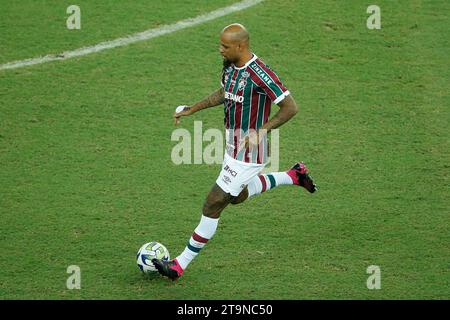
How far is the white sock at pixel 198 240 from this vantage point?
7.81 m

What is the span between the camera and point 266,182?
875 cm

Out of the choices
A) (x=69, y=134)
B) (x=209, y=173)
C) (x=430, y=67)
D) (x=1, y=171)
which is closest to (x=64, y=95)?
(x=69, y=134)

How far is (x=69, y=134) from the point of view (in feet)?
34.0

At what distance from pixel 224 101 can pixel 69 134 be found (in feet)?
9.61

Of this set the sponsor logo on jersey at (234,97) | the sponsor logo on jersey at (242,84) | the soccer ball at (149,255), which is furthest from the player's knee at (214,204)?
the sponsor logo on jersey at (242,84)

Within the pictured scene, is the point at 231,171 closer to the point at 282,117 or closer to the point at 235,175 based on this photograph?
the point at 235,175

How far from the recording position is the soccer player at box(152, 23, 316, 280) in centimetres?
761

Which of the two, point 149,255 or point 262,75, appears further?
point 149,255

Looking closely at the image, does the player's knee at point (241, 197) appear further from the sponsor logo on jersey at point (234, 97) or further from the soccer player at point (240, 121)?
the sponsor logo on jersey at point (234, 97)

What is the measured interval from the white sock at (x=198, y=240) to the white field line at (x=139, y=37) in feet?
15.9

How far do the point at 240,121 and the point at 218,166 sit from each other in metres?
2.12

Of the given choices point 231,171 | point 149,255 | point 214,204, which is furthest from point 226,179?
point 149,255

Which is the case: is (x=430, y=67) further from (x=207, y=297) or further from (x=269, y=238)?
(x=207, y=297)

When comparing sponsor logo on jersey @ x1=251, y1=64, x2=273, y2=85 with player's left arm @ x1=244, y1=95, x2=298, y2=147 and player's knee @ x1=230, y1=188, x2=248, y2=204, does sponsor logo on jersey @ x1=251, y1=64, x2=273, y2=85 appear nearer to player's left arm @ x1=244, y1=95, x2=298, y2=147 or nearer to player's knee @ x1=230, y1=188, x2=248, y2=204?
player's left arm @ x1=244, y1=95, x2=298, y2=147
